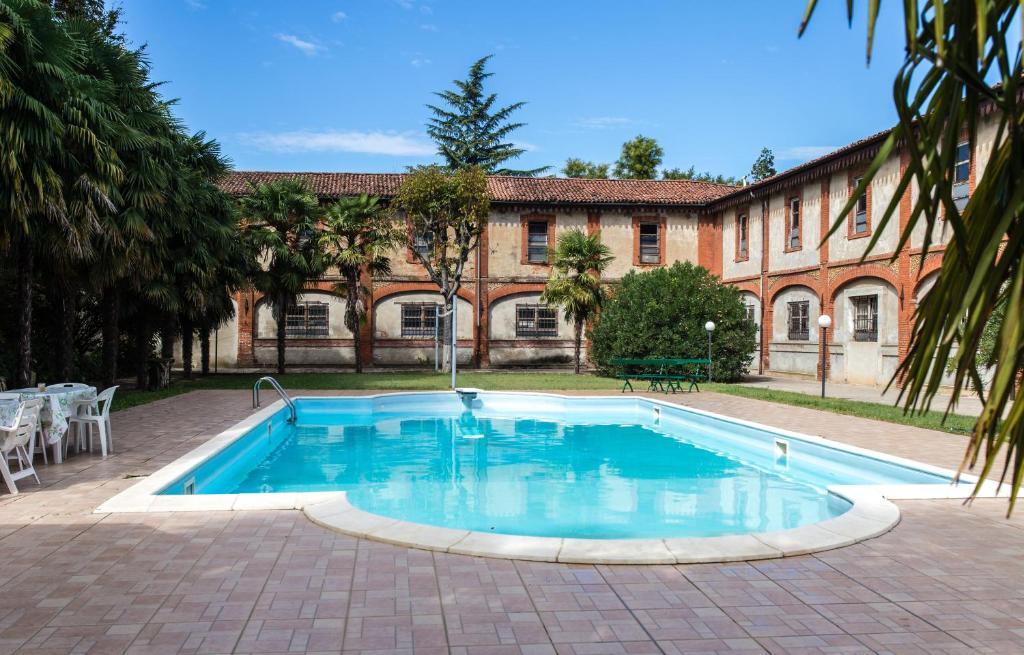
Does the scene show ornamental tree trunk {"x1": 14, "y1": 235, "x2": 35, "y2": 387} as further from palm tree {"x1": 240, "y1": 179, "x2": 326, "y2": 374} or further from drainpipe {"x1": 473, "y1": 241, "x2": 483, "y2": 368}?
drainpipe {"x1": 473, "y1": 241, "x2": 483, "y2": 368}

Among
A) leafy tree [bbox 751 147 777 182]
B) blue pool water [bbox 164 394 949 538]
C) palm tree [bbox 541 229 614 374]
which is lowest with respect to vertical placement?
blue pool water [bbox 164 394 949 538]

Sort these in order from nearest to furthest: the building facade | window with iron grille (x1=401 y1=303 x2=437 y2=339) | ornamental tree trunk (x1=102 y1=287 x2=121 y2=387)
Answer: ornamental tree trunk (x1=102 y1=287 x2=121 y2=387), the building facade, window with iron grille (x1=401 y1=303 x2=437 y2=339)

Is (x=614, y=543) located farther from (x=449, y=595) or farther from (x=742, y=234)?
(x=742, y=234)

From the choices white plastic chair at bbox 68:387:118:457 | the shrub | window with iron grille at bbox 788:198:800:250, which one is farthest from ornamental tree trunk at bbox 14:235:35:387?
window with iron grille at bbox 788:198:800:250

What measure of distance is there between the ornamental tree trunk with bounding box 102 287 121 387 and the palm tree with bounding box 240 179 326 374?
5.85m

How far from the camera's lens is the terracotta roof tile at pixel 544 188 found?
27047mm

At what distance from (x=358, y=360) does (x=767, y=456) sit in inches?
643

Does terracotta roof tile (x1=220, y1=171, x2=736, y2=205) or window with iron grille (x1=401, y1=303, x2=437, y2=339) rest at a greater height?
terracotta roof tile (x1=220, y1=171, x2=736, y2=205)

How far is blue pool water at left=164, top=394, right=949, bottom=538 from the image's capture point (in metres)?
7.29

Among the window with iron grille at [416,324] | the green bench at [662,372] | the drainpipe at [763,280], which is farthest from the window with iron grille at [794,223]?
the window with iron grille at [416,324]

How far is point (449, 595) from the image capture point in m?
3.88

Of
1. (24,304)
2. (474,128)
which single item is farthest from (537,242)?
(24,304)

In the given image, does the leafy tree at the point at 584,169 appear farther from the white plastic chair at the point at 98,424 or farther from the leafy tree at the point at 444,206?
the white plastic chair at the point at 98,424

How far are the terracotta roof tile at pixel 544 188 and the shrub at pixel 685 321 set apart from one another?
681cm
